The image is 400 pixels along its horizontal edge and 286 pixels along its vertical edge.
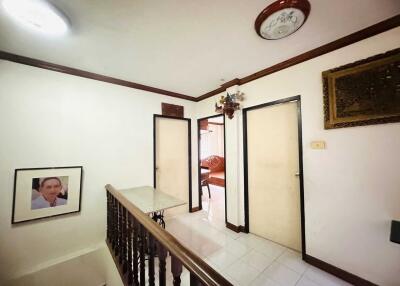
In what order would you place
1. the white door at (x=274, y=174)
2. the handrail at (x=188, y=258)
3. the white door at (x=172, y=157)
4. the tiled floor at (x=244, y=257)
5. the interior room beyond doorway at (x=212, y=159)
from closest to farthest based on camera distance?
the handrail at (x=188, y=258)
the tiled floor at (x=244, y=257)
the white door at (x=274, y=174)
the white door at (x=172, y=157)
the interior room beyond doorway at (x=212, y=159)

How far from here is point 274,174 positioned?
247 centimetres

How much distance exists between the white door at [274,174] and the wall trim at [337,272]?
25 cm

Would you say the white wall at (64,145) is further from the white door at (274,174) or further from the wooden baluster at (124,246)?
the white door at (274,174)

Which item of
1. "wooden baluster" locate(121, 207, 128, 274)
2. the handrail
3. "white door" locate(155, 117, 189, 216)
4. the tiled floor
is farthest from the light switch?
"white door" locate(155, 117, 189, 216)

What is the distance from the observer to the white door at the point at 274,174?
7.43ft

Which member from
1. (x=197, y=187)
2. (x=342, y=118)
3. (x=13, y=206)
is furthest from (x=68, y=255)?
(x=342, y=118)

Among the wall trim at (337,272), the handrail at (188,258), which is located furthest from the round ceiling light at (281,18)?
the wall trim at (337,272)

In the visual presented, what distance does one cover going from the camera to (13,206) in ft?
6.50

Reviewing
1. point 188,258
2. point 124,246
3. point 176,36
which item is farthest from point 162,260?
point 176,36

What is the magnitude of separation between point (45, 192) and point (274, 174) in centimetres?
297

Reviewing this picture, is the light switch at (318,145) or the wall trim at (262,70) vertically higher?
the wall trim at (262,70)

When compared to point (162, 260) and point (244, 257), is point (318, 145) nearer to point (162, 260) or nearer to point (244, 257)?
point (244, 257)

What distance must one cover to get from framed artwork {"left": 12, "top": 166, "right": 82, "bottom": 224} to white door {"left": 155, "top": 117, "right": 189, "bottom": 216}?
4.09ft

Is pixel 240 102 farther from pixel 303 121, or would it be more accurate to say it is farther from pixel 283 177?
pixel 283 177
